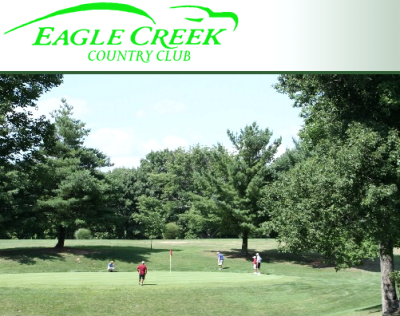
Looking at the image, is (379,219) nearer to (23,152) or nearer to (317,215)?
(317,215)

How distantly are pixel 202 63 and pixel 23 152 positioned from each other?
12291 mm

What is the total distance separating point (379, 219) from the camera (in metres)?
17.8

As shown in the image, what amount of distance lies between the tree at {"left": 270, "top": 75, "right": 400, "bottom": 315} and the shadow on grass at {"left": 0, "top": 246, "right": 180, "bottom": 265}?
3078cm

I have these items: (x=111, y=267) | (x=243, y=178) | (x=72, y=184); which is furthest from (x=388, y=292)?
(x=72, y=184)

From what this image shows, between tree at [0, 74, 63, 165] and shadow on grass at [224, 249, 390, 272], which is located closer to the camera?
tree at [0, 74, 63, 165]

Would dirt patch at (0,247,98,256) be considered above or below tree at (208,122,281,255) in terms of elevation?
below

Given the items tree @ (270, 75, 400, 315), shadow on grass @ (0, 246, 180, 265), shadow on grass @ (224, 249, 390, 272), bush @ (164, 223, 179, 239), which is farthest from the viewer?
bush @ (164, 223, 179, 239)

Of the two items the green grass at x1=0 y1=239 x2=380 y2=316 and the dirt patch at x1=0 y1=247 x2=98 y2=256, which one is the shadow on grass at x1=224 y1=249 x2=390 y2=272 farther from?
the dirt patch at x1=0 y1=247 x2=98 y2=256

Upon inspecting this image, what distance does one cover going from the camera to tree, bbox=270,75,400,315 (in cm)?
1725

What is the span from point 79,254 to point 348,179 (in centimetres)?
3825

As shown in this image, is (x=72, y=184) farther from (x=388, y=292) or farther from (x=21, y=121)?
(x=388, y=292)

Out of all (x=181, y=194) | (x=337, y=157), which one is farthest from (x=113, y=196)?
(x=181, y=194)

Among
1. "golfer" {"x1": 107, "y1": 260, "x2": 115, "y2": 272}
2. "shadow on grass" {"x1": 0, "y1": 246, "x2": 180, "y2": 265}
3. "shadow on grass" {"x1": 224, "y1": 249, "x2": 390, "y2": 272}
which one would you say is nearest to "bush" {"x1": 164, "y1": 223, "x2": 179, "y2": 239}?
"shadow on grass" {"x1": 224, "y1": 249, "x2": 390, "y2": 272}

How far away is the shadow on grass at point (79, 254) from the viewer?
4747 cm
